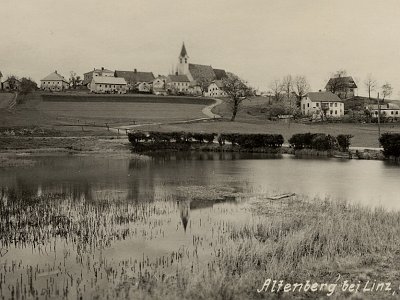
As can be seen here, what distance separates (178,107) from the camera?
122m

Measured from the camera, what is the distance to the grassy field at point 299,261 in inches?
427

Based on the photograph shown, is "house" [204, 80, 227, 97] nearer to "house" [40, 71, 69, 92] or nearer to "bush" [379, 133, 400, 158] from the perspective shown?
"house" [40, 71, 69, 92]

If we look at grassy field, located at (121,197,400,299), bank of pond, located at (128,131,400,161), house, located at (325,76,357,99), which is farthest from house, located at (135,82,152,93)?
grassy field, located at (121,197,400,299)

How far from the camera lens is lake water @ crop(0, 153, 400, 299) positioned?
12969 mm

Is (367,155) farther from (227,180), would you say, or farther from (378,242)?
(378,242)

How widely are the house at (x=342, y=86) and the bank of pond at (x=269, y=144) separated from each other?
365 ft

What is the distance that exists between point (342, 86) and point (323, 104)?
39.6m

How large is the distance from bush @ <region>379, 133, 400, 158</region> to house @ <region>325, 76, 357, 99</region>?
122 meters

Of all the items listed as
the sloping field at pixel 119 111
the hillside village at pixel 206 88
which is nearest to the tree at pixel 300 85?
the hillside village at pixel 206 88

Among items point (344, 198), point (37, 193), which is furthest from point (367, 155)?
point (37, 193)

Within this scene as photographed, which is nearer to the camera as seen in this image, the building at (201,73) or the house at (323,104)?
the house at (323,104)
